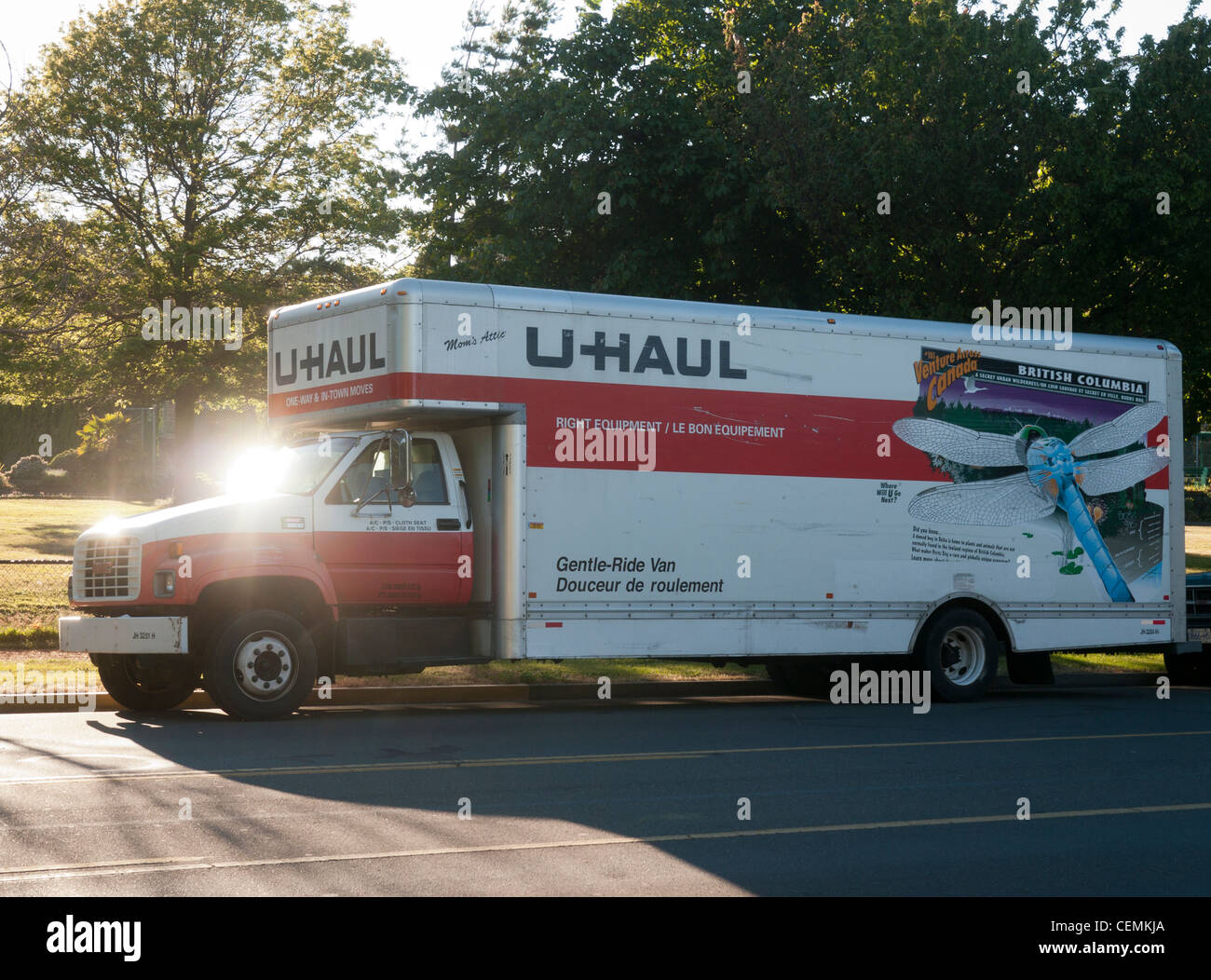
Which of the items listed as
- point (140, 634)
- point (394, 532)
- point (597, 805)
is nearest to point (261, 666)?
point (140, 634)

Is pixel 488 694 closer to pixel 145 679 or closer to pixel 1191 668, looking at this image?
pixel 145 679

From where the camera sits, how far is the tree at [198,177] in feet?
100

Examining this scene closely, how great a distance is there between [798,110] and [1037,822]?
13.7m

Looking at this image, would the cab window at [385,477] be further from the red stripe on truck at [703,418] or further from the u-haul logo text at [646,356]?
the u-haul logo text at [646,356]

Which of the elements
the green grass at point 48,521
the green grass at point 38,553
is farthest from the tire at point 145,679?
the green grass at point 48,521

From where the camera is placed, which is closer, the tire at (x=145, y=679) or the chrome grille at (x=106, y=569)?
the chrome grille at (x=106, y=569)

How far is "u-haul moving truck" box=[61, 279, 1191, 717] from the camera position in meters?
12.4

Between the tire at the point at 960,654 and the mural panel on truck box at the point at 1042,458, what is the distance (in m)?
0.68

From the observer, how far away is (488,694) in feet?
48.6

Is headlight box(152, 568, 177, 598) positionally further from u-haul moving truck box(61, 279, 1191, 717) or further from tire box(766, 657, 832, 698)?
tire box(766, 657, 832, 698)

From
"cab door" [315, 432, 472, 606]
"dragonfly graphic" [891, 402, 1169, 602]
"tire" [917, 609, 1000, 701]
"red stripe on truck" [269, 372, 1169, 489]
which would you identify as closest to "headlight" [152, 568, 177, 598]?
"cab door" [315, 432, 472, 606]

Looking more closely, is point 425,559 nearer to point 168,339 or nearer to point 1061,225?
point 1061,225

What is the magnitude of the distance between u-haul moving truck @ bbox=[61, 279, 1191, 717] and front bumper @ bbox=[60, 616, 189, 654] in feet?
0.08
